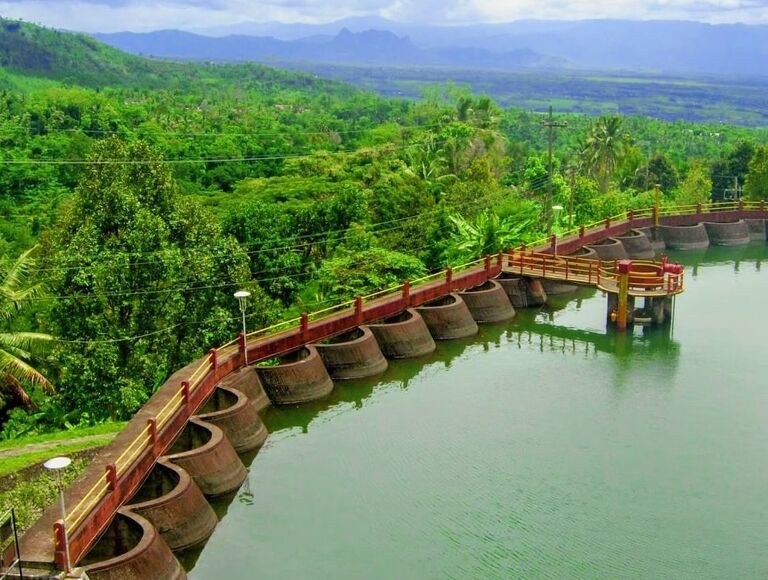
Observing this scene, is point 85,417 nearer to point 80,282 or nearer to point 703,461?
point 80,282

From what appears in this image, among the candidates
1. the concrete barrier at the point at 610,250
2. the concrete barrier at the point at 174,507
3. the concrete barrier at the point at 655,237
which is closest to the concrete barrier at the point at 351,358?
the concrete barrier at the point at 174,507

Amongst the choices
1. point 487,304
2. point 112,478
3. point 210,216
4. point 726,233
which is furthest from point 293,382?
point 726,233

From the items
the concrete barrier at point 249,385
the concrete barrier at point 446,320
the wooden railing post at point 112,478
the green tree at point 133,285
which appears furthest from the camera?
the concrete barrier at point 446,320

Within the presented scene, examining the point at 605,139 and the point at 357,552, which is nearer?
the point at 357,552

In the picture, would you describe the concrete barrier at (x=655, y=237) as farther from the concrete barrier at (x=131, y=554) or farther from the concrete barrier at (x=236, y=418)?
the concrete barrier at (x=131, y=554)

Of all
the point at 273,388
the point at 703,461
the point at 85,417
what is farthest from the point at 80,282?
the point at 703,461

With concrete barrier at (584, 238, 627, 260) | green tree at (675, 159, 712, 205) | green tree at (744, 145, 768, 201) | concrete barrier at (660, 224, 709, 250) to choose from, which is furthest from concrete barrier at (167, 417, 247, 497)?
green tree at (675, 159, 712, 205)
